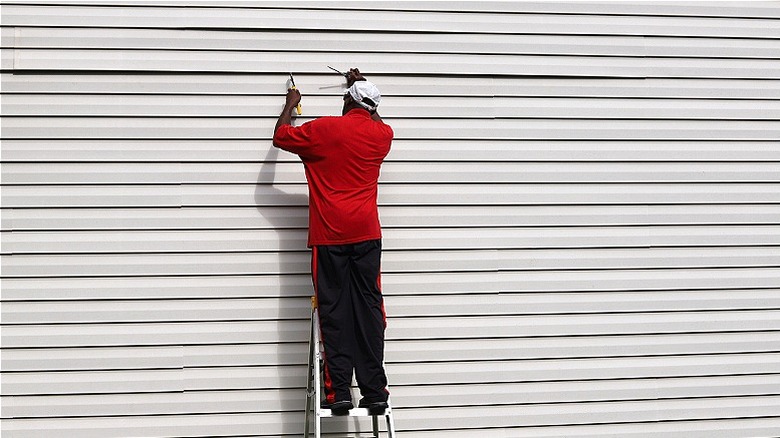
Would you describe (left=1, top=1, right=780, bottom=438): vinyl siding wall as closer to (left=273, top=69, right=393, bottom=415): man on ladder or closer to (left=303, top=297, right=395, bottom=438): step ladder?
(left=303, top=297, right=395, bottom=438): step ladder

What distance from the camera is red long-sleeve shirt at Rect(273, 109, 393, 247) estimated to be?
4719 mm

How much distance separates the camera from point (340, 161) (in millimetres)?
4758

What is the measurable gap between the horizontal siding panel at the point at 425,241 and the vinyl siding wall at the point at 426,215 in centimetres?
1

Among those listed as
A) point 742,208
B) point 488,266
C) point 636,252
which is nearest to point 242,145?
point 488,266

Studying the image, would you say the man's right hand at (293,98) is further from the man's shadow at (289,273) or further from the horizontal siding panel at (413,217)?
the horizontal siding panel at (413,217)

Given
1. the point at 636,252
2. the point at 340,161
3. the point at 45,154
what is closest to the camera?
the point at 340,161

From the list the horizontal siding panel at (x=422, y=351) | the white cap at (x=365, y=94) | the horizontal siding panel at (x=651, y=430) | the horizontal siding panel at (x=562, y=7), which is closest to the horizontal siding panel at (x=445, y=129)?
the white cap at (x=365, y=94)

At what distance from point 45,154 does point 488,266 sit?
268cm

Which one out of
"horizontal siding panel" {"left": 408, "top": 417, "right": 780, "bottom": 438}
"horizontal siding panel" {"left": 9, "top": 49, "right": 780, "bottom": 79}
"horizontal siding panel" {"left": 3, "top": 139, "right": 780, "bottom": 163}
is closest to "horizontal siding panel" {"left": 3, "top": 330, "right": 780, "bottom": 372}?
"horizontal siding panel" {"left": 408, "top": 417, "right": 780, "bottom": 438}

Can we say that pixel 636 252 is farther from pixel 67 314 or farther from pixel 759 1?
pixel 67 314

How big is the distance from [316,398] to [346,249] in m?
0.80

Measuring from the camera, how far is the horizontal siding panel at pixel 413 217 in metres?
5.09

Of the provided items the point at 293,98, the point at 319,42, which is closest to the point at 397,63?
the point at 319,42

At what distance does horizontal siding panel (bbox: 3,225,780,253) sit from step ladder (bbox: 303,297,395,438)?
581mm
